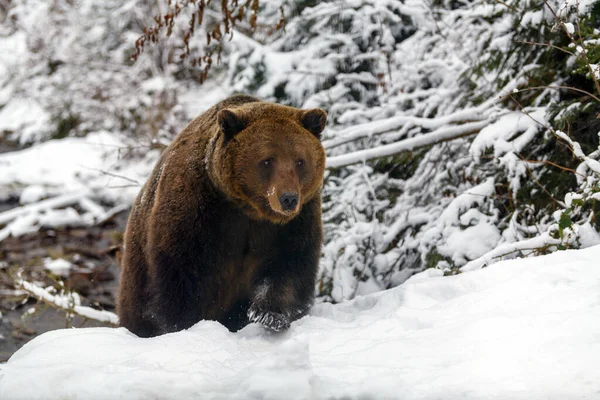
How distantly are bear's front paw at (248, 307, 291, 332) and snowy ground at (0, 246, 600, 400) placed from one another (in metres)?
0.25

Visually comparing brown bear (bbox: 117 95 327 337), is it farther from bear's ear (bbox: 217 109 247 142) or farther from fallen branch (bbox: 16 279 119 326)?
fallen branch (bbox: 16 279 119 326)

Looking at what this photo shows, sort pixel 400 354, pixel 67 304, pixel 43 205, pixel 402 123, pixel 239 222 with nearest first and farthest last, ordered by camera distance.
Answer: pixel 400 354, pixel 239 222, pixel 402 123, pixel 67 304, pixel 43 205

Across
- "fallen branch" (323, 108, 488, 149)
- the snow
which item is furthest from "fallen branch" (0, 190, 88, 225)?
"fallen branch" (323, 108, 488, 149)

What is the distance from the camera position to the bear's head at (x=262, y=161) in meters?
3.64


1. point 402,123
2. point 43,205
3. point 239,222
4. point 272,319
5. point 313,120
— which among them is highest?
point 313,120

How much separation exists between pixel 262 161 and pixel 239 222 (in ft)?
1.39

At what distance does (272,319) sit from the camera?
11.5ft

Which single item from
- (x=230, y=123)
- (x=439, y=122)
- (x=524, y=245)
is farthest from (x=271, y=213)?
(x=439, y=122)

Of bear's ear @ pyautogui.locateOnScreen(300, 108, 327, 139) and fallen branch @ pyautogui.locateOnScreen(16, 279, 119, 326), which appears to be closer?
bear's ear @ pyautogui.locateOnScreen(300, 108, 327, 139)

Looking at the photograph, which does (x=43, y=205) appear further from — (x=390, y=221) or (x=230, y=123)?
(x=230, y=123)

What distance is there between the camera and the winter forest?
2303 millimetres

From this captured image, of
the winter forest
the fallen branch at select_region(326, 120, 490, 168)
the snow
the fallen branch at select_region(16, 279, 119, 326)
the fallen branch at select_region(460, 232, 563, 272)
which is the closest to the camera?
the winter forest

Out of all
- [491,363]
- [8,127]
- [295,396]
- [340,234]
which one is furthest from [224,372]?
[8,127]

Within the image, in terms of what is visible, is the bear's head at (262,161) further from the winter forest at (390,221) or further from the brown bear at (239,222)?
the winter forest at (390,221)
